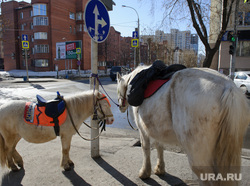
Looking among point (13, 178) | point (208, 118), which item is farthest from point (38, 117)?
point (208, 118)

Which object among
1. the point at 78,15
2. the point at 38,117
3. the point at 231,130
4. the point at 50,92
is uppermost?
the point at 78,15

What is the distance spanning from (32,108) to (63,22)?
45048mm

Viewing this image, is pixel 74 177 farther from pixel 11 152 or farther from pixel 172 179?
pixel 172 179

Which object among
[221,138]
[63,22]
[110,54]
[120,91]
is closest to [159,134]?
[221,138]

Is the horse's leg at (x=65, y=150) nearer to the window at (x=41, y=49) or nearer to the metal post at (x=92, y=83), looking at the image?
the metal post at (x=92, y=83)

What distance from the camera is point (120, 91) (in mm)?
3236

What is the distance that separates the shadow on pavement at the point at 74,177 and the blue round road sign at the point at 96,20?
2495 mm

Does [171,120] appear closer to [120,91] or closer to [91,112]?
[120,91]

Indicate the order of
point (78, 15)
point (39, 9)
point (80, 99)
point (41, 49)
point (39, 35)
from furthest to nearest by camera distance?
point (78, 15)
point (41, 49)
point (39, 35)
point (39, 9)
point (80, 99)

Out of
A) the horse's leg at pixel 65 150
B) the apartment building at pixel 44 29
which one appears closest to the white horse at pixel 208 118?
the horse's leg at pixel 65 150

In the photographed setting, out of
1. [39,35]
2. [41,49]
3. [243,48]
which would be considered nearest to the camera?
[243,48]

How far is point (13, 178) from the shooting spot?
3.06 m

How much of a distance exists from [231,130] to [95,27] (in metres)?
2.99

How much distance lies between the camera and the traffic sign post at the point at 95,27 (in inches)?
139
